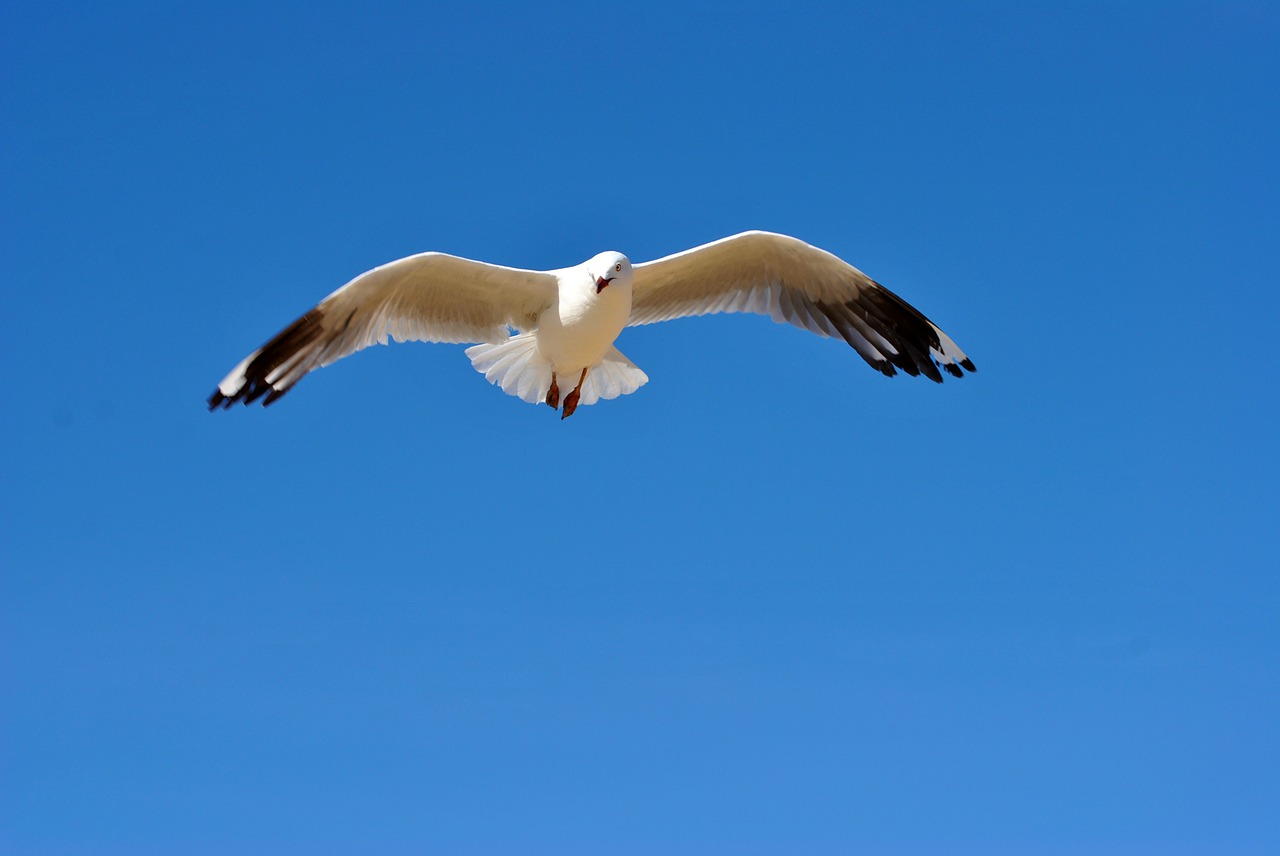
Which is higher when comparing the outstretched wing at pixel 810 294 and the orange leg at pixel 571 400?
the outstretched wing at pixel 810 294

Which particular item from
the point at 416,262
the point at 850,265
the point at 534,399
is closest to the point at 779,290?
the point at 850,265

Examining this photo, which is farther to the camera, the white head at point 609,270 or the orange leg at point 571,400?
the orange leg at point 571,400

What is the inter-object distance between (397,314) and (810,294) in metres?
2.76

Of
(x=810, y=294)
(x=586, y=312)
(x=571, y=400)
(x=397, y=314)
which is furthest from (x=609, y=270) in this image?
(x=810, y=294)

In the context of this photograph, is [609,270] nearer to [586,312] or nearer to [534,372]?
[586,312]

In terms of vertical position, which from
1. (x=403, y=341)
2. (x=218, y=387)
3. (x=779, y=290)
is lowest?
(x=218, y=387)

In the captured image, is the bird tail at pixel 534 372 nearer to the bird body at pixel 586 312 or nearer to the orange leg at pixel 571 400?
the orange leg at pixel 571 400

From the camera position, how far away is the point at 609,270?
327 inches

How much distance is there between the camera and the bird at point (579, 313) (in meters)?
8.40

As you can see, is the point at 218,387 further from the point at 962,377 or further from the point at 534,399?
the point at 962,377

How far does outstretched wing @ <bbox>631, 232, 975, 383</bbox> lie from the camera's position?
8961 millimetres

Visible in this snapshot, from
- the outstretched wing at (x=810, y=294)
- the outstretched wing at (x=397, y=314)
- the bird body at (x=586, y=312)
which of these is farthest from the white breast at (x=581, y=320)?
the outstretched wing at (x=810, y=294)

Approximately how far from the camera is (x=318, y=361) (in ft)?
27.6

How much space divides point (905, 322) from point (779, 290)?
87 centimetres
